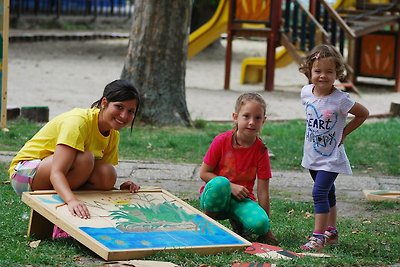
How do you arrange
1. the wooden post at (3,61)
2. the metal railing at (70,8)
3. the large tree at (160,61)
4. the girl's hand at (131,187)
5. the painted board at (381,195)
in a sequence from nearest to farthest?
the girl's hand at (131,187) < the painted board at (381,195) < the wooden post at (3,61) < the large tree at (160,61) < the metal railing at (70,8)

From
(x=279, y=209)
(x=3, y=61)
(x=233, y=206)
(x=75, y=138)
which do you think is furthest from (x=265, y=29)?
(x=75, y=138)

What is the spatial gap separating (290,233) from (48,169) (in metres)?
1.58

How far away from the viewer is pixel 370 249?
5.64 meters

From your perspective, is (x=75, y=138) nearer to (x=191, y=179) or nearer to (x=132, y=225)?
(x=132, y=225)

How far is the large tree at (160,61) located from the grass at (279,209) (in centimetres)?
30

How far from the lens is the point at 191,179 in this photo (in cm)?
826

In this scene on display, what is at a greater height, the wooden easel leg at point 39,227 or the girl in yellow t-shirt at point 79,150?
the girl in yellow t-shirt at point 79,150

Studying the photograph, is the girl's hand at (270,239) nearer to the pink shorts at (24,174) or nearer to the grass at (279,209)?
the grass at (279,209)

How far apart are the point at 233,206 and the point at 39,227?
1.16 metres

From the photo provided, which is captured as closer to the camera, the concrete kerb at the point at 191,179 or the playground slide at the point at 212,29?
the concrete kerb at the point at 191,179

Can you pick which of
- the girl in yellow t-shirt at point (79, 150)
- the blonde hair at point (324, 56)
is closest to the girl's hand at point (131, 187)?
the girl in yellow t-shirt at point (79, 150)

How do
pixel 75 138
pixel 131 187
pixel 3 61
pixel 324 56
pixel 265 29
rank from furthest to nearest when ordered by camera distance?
pixel 265 29 < pixel 3 61 < pixel 131 187 < pixel 324 56 < pixel 75 138

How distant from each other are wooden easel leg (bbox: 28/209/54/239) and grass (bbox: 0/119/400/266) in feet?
0.22

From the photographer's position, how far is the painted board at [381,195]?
748 cm
